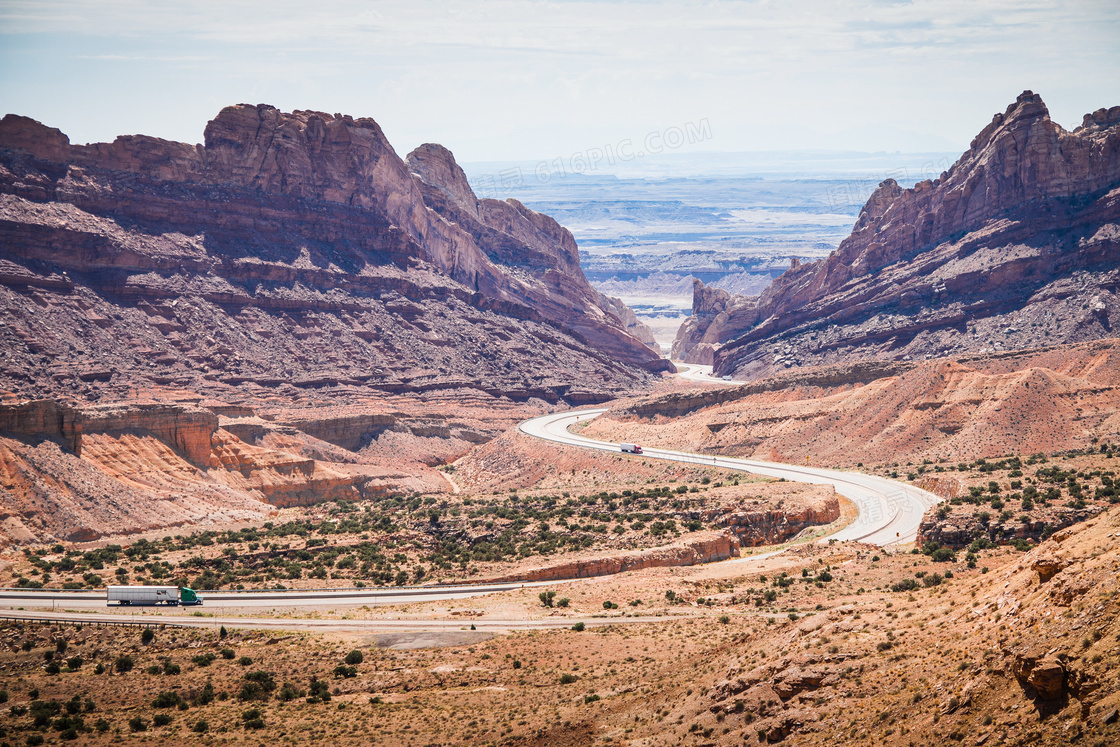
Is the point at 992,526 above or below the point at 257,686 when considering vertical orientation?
above

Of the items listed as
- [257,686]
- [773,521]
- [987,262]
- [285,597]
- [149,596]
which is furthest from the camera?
[987,262]

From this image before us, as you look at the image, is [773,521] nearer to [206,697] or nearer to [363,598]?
[363,598]

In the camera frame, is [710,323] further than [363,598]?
Yes

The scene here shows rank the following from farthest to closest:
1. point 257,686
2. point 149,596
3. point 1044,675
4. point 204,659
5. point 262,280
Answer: point 262,280
point 149,596
point 204,659
point 257,686
point 1044,675

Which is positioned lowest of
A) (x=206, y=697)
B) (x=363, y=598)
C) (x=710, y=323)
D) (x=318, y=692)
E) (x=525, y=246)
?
(x=363, y=598)

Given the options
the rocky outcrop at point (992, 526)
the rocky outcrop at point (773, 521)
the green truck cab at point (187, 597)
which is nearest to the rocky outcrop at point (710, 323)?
the rocky outcrop at point (773, 521)

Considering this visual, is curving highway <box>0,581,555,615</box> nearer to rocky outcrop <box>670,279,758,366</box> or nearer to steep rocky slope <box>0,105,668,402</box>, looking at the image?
steep rocky slope <box>0,105,668,402</box>

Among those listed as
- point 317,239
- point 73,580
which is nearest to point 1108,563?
point 73,580

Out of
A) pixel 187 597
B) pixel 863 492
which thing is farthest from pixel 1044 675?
pixel 863 492
